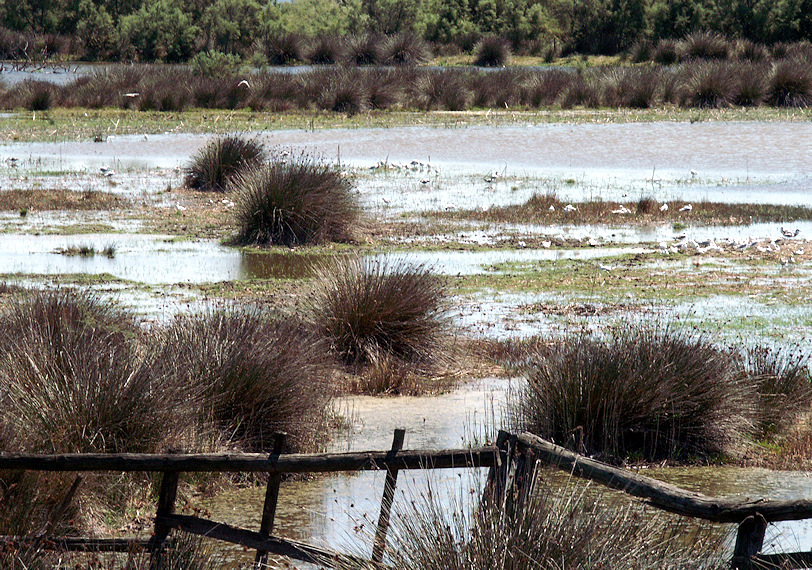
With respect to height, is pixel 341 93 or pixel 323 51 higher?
pixel 323 51

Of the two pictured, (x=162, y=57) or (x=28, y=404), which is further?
(x=162, y=57)

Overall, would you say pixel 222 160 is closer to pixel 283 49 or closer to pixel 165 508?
pixel 165 508

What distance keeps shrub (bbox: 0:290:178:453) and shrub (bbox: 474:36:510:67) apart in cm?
5575

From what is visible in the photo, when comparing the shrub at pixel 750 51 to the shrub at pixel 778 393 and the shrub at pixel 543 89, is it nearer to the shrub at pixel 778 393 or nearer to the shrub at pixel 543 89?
the shrub at pixel 543 89

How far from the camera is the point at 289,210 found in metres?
17.3

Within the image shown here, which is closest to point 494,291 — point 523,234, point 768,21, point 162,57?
point 523,234

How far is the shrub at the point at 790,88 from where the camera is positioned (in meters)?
40.3

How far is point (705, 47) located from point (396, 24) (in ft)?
93.9

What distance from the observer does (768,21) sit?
192 feet

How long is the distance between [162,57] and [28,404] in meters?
63.5

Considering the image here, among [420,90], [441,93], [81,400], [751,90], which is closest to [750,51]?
[751,90]

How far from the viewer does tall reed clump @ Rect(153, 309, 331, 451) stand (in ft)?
23.8

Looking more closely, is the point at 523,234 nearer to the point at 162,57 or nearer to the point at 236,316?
the point at 236,316

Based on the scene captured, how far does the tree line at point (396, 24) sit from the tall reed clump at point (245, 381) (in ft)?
182
